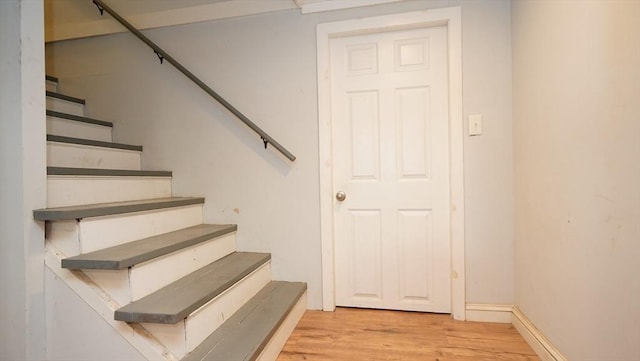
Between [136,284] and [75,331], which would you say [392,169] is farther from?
[75,331]

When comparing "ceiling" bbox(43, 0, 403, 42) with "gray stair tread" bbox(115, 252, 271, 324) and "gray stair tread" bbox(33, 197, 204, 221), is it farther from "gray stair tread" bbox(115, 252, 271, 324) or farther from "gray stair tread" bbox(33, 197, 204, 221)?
"gray stair tread" bbox(115, 252, 271, 324)

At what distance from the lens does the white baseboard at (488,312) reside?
1822 millimetres

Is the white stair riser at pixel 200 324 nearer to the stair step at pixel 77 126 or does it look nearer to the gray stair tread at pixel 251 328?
the gray stair tread at pixel 251 328

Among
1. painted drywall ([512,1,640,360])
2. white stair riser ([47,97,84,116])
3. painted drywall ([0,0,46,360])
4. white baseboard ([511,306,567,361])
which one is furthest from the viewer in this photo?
white stair riser ([47,97,84,116])

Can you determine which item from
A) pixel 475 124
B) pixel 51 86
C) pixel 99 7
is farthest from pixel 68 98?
pixel 475 124

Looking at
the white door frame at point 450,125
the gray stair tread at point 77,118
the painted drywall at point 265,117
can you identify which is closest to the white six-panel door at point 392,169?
the white door frame at point 450,125

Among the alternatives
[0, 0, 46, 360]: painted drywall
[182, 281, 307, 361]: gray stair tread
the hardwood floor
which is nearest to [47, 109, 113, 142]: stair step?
[0, 0, 46, 360]: painted drywall

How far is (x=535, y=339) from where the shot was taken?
1525mm

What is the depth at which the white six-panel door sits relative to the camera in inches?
75.8

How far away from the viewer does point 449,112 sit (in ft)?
6.17

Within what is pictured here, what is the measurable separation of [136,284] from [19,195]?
62 centimetres

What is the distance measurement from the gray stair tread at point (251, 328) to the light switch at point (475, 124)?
1.50m

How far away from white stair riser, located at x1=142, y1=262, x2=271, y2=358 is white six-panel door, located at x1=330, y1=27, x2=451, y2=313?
744 millimetres

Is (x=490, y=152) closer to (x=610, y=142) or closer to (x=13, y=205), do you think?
(x=610, y=142)
